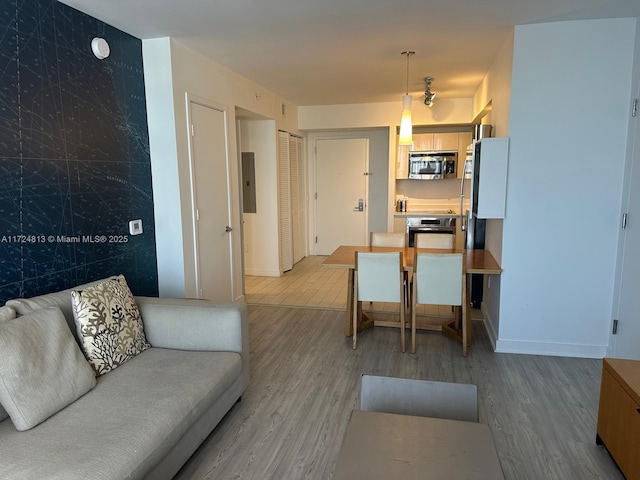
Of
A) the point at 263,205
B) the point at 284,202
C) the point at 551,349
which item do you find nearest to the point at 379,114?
the point at 284,202

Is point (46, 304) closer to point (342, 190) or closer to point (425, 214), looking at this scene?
point (425, 214)

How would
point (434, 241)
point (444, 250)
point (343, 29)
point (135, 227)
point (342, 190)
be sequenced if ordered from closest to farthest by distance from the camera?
1. point (343, 29)
2. point (135, 227)
3. point (444, 250)
4. point (434, 241)
5. point (342, 190)

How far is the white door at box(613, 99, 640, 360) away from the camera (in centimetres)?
282

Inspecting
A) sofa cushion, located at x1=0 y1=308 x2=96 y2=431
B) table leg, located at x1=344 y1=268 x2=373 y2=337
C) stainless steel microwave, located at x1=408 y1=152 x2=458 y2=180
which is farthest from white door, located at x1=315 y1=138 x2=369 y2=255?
sofa cushion, located at x1=0 y1=308 x2=96 y2=431

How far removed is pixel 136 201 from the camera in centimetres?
327

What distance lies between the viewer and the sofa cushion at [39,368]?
5.45ft

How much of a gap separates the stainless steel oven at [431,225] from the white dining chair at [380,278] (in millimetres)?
2919

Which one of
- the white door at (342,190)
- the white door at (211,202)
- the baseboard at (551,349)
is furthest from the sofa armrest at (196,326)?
the white door at (342,190)

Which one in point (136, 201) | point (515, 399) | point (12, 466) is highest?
point (136, 201)

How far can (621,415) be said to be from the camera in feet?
6.37

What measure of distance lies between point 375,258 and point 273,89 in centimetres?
300

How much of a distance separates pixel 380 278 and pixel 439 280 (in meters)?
0.47

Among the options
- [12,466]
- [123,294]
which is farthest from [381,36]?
[12,466]

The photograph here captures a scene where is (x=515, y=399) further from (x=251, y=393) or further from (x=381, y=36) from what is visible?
(x=381, y=36)
